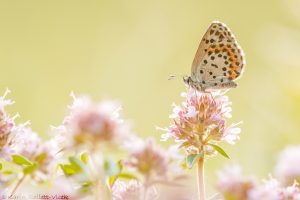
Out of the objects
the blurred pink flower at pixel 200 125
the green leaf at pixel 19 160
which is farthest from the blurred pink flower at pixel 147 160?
the blurred pink flower at pixel 200 125

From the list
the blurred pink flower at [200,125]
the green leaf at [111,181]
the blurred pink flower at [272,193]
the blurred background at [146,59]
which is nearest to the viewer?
the blurred pink flower at [272,193]

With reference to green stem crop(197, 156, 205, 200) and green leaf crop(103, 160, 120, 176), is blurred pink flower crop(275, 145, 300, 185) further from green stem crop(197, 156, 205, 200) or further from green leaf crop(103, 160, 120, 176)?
green leaf crop(103, 160, 120, 176)

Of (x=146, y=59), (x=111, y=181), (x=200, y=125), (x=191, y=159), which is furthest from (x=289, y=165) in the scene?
(x=146, y=59)

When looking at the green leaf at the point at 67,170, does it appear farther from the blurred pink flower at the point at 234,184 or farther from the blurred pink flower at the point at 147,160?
the blurred pink flower at the point at 234,184

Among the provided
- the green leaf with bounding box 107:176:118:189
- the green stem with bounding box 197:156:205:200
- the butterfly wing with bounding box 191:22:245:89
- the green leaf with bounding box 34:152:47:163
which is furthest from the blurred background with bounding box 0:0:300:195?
the green leaf with bounding box 107:176:118:189

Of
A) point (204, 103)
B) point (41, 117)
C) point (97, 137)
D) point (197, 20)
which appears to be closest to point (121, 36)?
point (197, 20)

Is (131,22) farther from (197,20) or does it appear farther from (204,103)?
(204,103)
